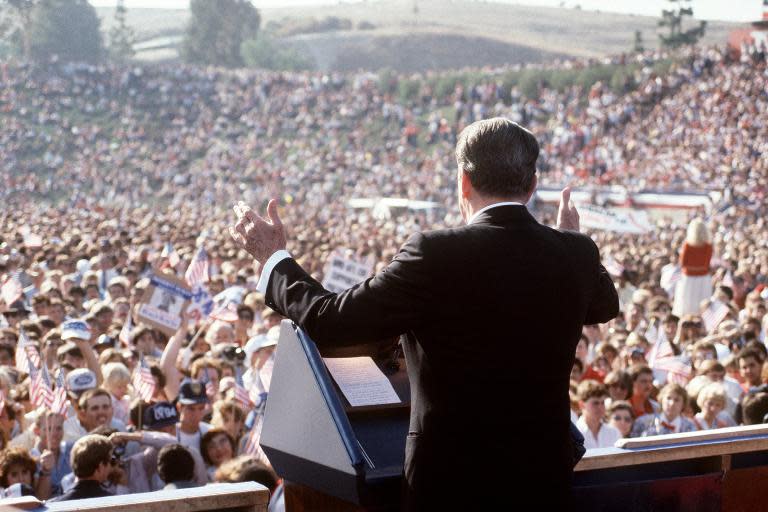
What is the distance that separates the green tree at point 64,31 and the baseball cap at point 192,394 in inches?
3249

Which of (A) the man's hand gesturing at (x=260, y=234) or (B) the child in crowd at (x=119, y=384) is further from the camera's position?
(B) the child in crowd at (x=119, y=384)

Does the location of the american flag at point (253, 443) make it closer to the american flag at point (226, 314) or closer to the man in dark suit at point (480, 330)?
the man in dark suit at point (480, 330)

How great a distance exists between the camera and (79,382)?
7.05 metres

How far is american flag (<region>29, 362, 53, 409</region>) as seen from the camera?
21.2 feet

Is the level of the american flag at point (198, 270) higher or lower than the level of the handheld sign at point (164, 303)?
lower

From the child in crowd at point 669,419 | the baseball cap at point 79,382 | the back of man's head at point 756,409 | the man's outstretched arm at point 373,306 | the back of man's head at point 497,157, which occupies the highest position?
the back of man's head at point 497,157

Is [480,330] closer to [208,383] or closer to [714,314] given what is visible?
[208,383]

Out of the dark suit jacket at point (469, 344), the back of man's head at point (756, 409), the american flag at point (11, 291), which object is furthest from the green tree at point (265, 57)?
the dark suit jacket at point (469, 344)

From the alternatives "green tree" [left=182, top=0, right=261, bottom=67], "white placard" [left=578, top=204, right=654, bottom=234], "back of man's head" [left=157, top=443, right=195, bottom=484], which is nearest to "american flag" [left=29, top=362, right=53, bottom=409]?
"back of man's head" [left=157, top=443, right=195, bottom=484]

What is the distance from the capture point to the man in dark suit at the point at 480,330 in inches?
100

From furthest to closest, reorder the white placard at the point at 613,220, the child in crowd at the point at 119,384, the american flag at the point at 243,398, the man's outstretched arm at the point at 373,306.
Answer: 1. the white placard at the point at 613,220
2. the child in crowd at the point at 119,384
3. the american flag at the point at 243,398
4. the man's outstretched arm at the point at 373,306

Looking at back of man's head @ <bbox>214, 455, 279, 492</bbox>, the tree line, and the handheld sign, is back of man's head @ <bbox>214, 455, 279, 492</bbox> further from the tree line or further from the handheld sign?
the tree line

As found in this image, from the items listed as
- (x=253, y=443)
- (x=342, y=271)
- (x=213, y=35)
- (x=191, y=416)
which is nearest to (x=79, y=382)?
(x=191, y=416)

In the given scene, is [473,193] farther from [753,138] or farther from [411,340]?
[753,138]
